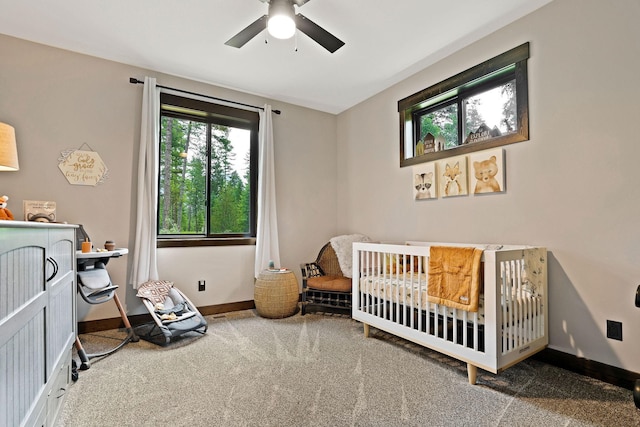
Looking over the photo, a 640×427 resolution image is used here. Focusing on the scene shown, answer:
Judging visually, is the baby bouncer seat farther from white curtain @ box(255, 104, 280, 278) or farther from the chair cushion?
the chair cushion

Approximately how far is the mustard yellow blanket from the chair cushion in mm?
1286

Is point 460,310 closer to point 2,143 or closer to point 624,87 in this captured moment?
point 624,87

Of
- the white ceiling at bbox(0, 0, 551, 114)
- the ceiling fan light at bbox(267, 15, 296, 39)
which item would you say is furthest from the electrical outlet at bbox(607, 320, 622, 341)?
the ceiling fan light at bbox(267, 15, 296, 39)

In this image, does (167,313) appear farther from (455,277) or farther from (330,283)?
(455,277)

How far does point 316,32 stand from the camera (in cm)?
219

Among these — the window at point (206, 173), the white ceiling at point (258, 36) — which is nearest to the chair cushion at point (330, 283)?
the window at point (206, 173)

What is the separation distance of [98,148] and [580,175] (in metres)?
3.83

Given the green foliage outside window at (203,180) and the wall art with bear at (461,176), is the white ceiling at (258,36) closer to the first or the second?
the green foliage outside window at (203,180)

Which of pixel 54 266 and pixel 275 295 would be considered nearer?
pixel 54 266

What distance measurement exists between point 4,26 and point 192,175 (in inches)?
71.1

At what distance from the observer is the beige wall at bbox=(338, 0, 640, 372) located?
1.90 metres

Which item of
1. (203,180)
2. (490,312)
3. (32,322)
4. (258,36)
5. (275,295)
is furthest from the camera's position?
(203,180)

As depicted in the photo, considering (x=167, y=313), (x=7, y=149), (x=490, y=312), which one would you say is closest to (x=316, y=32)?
(x=490, y=312)

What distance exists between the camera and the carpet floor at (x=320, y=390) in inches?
62.9
